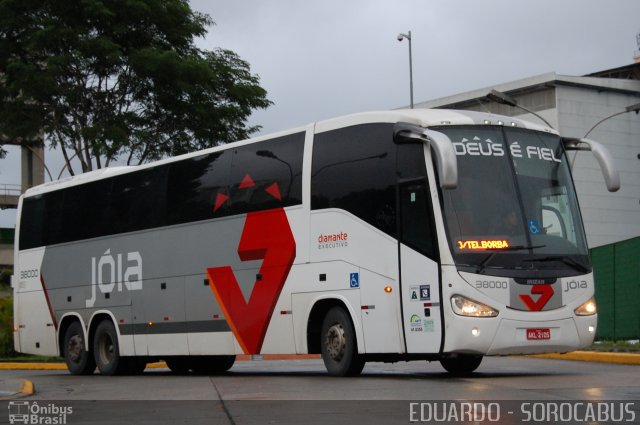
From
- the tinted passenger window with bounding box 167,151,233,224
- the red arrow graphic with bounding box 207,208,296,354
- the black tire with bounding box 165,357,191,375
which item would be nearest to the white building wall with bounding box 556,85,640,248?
the black tire with bounding box 165,357,191,375

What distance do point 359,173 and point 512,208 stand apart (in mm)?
2303

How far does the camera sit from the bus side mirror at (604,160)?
1597 cm

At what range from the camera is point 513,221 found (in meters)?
15.3

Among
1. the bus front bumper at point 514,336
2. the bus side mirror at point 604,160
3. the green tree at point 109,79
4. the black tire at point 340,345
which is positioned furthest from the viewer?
the green tree at point 109,79

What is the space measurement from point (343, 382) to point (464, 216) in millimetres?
2721

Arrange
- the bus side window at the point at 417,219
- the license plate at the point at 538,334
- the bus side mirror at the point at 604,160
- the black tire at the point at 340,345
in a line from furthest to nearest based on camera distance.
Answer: the black tire at the point at 340,345 → the bus side mirror at the point at 604,160 → the bus side window at the point at 417,219 → the license plate at the point at 538,334

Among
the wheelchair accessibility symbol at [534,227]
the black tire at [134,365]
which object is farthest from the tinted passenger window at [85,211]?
the wheelchair accessibility symbol at [534,227]

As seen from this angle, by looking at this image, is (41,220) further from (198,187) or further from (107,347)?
(198,187)

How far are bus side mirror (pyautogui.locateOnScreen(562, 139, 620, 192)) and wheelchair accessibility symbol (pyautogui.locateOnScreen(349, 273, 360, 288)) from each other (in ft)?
12.1

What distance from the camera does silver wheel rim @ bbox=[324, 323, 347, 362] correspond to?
16344 mm

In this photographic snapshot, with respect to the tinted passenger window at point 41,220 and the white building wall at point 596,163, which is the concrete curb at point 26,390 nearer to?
the tinted passenger window at point 41,220

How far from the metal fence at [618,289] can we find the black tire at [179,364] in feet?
34.0

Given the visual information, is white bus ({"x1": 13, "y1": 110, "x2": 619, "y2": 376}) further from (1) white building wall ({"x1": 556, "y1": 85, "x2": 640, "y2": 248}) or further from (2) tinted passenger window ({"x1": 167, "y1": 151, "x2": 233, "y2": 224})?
(1) white building wall ({"x1": 556, "y1": 85, "x2": 640, "y2": 248})

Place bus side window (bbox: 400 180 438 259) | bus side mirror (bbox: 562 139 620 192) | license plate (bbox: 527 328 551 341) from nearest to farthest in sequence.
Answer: license plate (bbox: 527 328 551 341) < bus side window (bbox: 400 180 438 259) < bus side mirror (bbox: 562 139 620 192)
